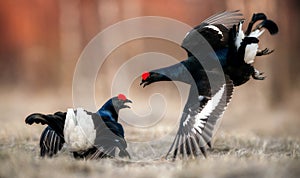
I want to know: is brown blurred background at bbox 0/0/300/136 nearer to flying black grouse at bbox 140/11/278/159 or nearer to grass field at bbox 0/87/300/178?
grass field at bbox 0/87/300/178

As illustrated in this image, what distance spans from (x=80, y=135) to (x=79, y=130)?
5cm

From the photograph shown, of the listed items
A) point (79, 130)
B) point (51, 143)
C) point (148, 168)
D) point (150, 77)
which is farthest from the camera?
point (150, 77)

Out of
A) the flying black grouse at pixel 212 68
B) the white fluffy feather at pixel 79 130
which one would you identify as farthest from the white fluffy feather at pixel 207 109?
the white fluffy feather at pixel 79 130

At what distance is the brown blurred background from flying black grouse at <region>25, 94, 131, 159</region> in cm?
496

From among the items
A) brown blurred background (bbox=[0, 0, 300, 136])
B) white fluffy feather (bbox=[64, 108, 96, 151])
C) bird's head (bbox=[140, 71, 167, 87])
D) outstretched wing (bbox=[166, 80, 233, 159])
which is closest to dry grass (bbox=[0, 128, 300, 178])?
outstretched wing (bbox=[166, 80, 233, 159])

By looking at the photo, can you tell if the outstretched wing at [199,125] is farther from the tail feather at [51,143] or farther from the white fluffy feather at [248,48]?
the tail feather at [51,143]

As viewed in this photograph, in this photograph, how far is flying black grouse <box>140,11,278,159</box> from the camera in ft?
11.8

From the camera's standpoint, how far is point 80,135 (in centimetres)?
354

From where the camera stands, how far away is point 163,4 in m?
12.1

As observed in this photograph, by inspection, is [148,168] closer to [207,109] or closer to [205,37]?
[207,109]

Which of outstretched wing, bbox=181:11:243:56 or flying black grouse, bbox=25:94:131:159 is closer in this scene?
flying black grouse, bbox=25:94:131:159

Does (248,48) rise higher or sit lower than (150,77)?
higher

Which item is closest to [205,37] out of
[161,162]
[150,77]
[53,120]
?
[150,77]

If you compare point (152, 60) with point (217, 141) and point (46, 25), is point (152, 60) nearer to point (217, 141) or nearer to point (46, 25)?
point (46, 25)
